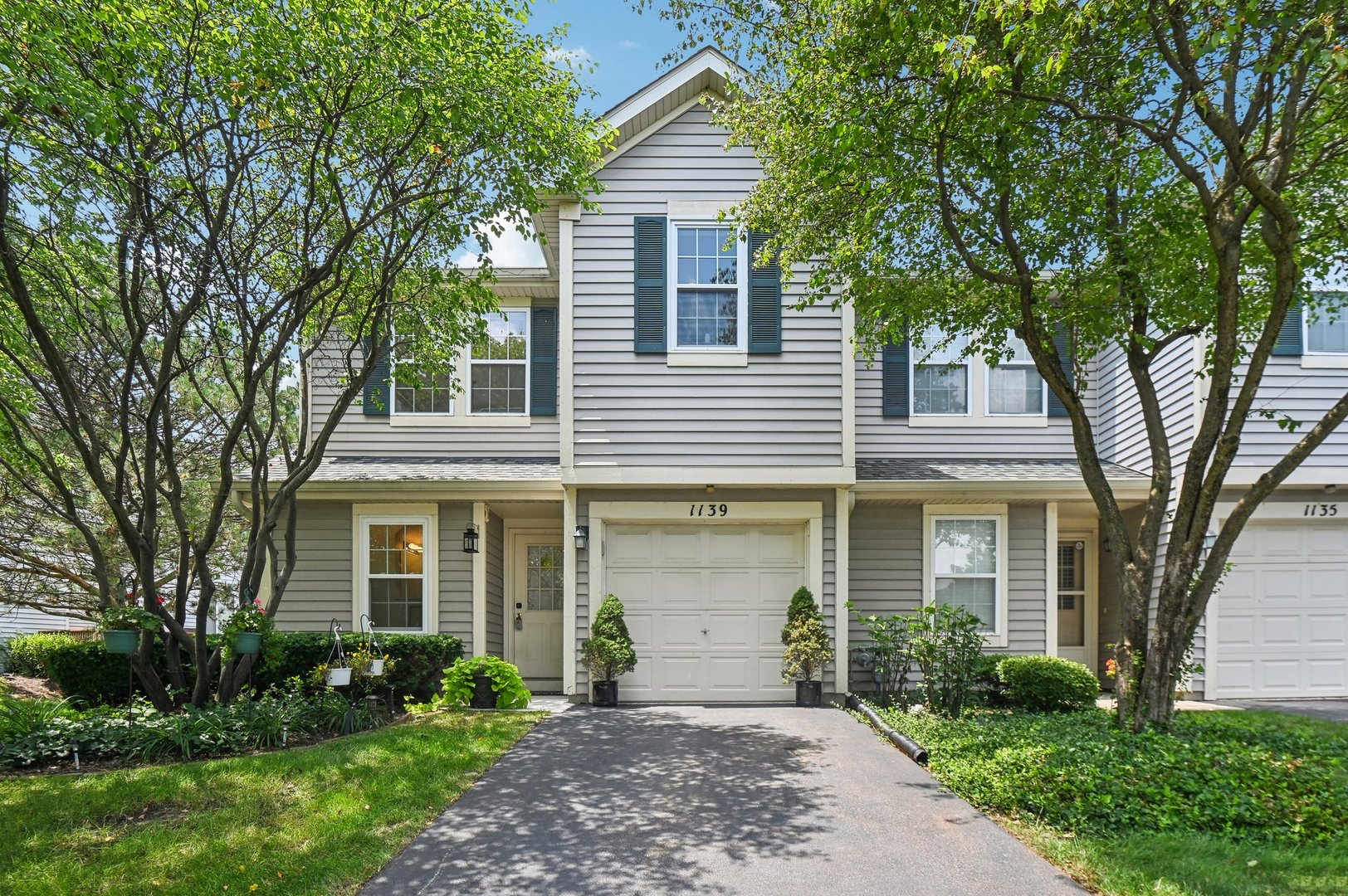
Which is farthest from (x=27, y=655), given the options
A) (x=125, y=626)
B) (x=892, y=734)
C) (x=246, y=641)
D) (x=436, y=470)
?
(x=892, y=734)

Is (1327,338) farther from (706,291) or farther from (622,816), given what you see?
(622,816)

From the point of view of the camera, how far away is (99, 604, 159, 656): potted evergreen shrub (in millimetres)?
6801

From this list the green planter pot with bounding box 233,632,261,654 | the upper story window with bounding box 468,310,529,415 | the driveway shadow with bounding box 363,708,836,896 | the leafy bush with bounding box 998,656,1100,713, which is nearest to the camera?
the driveway shadow with bounding box 363,708,836,896

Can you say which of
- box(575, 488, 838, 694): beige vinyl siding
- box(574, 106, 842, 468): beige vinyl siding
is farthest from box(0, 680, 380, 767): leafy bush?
box(574, 106, 842, 468): beige vinyl siding

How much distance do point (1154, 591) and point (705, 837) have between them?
25.7 feet

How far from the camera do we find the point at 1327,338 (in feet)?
32.1

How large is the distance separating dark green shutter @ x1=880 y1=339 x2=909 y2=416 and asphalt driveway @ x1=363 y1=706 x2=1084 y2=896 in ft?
Answer: 16.8

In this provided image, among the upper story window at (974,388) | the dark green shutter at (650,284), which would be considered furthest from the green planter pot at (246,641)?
the upper story window at (974,388)

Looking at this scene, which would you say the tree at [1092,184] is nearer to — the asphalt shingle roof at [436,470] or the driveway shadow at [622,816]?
the driveway shadow at [622,816]

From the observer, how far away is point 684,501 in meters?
9.48

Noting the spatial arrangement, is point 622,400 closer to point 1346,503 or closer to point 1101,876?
point 1101,876

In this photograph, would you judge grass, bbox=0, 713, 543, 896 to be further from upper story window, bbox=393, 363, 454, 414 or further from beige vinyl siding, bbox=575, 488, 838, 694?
upper story window, bbox=393, 363, 454, 414

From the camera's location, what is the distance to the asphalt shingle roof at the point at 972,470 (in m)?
9.93

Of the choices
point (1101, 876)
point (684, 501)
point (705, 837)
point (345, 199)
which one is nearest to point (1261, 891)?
point (1101, 876)
